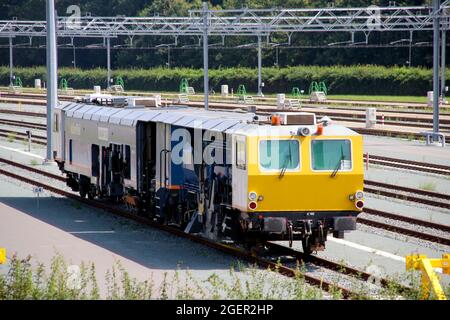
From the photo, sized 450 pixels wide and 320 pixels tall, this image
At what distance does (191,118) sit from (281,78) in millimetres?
75849

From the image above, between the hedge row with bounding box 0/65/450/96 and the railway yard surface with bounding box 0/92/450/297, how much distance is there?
47676mm

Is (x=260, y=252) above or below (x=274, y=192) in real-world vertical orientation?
below

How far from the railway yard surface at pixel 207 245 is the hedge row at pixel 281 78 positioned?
47676mm

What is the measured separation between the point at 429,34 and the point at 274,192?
7301 cm

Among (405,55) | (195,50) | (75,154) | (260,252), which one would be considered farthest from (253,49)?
(260,252)

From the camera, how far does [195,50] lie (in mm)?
111625

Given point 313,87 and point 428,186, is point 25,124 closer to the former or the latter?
point 428,186

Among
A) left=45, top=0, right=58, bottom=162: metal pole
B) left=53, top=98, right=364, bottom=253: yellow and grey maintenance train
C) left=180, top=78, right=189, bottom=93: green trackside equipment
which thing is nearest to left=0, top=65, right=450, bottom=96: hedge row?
left=180, top=78, right=189, bottom=93: green trackside equipment

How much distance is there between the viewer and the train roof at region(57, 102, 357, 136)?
1936cm

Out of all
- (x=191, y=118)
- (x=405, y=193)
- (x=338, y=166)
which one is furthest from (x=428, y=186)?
(x=338, y=166)

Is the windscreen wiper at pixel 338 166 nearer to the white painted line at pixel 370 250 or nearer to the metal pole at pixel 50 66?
the white painted line at pixel 370 250

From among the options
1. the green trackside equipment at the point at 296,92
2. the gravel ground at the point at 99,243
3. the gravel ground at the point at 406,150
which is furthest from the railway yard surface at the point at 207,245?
the green trackside equipment at the point at 296,92

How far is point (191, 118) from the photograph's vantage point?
22.0 meters
